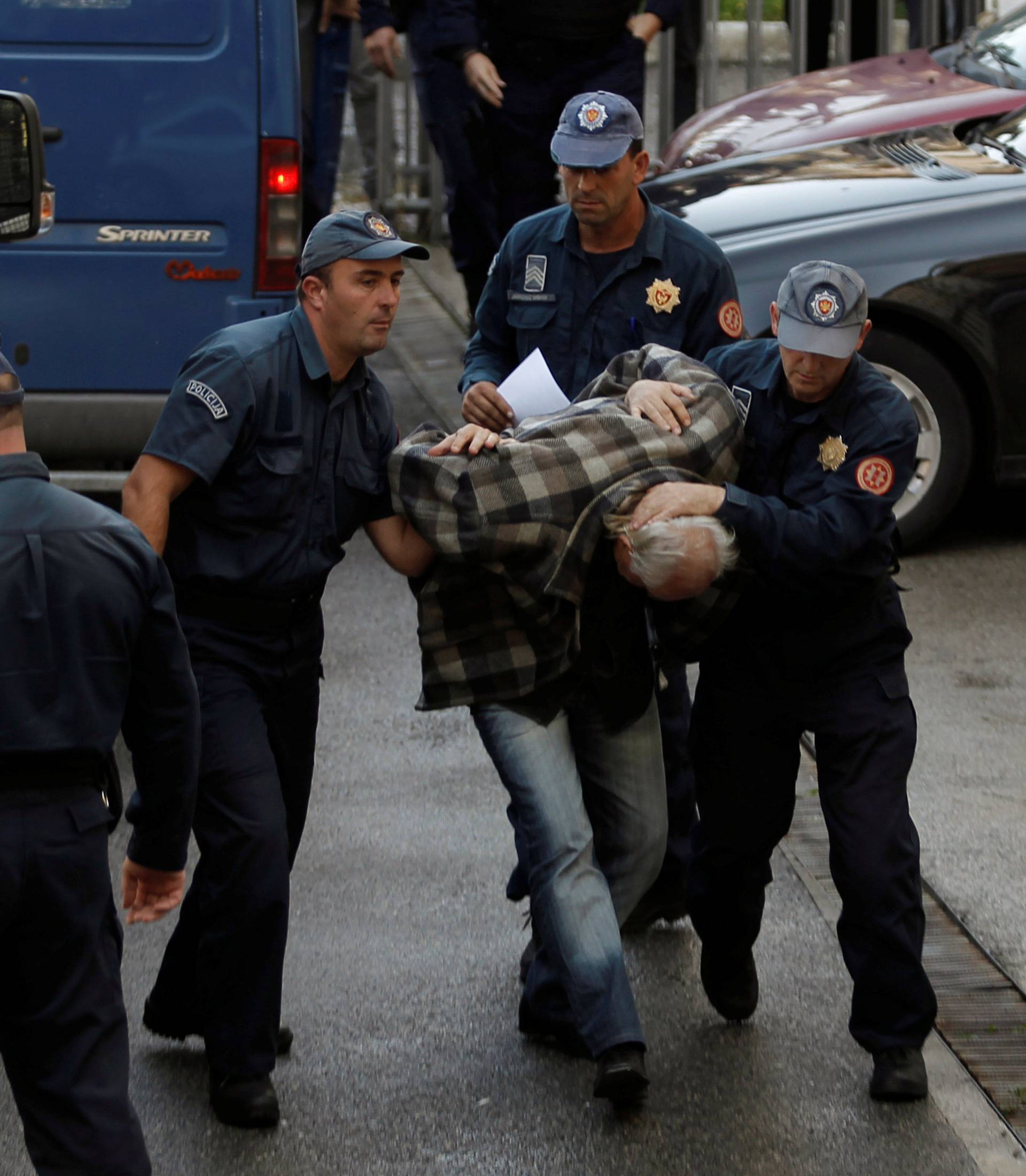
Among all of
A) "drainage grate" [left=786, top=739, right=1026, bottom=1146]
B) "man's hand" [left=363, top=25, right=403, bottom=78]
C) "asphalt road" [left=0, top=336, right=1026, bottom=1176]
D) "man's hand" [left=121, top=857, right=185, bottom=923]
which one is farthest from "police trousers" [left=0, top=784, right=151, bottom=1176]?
"man's hand" [left=363, top=25, right=403, bottom=78]

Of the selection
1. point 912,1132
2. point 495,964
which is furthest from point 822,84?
point 912,1132

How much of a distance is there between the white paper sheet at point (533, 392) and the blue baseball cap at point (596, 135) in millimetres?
485

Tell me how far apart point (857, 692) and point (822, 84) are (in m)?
5.94

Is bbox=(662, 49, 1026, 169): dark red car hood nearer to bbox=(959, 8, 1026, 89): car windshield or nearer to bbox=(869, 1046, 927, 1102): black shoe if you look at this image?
bbox=(959, 8, 1026, 89): car windshield

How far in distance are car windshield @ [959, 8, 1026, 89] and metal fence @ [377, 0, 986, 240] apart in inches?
92.7

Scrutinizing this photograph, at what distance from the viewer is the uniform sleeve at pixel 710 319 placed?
4.68 metres

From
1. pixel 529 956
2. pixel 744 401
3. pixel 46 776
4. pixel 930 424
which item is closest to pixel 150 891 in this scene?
pixel 46 776

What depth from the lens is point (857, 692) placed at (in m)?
4.00

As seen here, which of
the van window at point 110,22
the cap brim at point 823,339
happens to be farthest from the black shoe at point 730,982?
the van window at point 110,22

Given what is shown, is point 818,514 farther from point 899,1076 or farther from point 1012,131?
point 1012,131

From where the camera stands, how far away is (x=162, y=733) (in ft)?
10.6

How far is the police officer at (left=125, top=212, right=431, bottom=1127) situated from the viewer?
3889 mm

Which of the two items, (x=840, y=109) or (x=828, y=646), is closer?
(x=828, y=646)

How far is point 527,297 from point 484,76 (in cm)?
312
